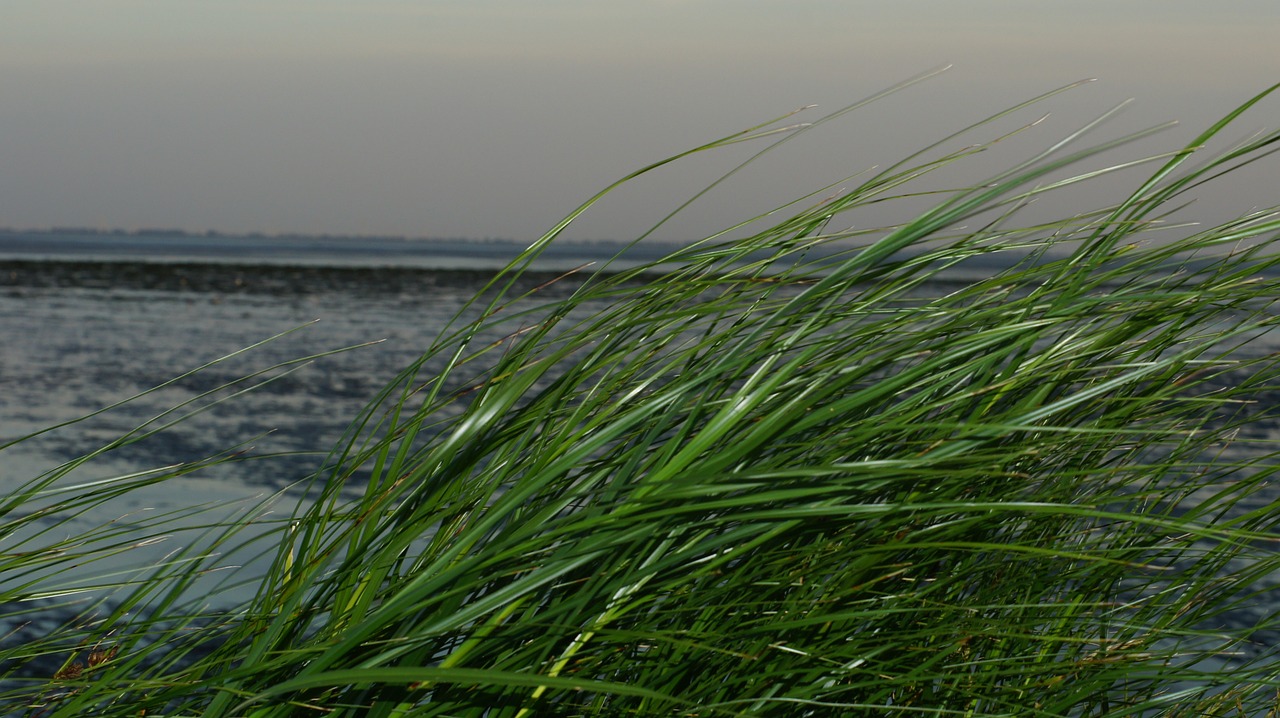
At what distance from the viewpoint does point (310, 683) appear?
0.92 m

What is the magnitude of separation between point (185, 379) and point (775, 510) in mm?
12476

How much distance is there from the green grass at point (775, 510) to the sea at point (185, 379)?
173 millimetres

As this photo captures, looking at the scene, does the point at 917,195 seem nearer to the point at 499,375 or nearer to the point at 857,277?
the point at 857,277

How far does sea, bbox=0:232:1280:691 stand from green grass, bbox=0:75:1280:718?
0.57 ft

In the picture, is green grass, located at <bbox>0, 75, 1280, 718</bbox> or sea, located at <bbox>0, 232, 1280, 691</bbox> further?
sea, located at <bbox>0, 232, 1280, 691</bbox>

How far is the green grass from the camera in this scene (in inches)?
42.3

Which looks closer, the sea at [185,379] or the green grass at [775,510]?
the green grass at [775,510]

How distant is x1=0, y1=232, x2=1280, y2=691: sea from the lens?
4875 millimetres

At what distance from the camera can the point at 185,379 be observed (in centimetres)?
1227

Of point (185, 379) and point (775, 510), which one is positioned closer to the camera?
point (775, 510)

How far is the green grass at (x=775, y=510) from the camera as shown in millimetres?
1074

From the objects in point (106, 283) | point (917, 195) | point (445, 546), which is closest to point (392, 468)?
point (445, 546)

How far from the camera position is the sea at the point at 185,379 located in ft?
16.0

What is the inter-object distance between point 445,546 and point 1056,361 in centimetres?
81
